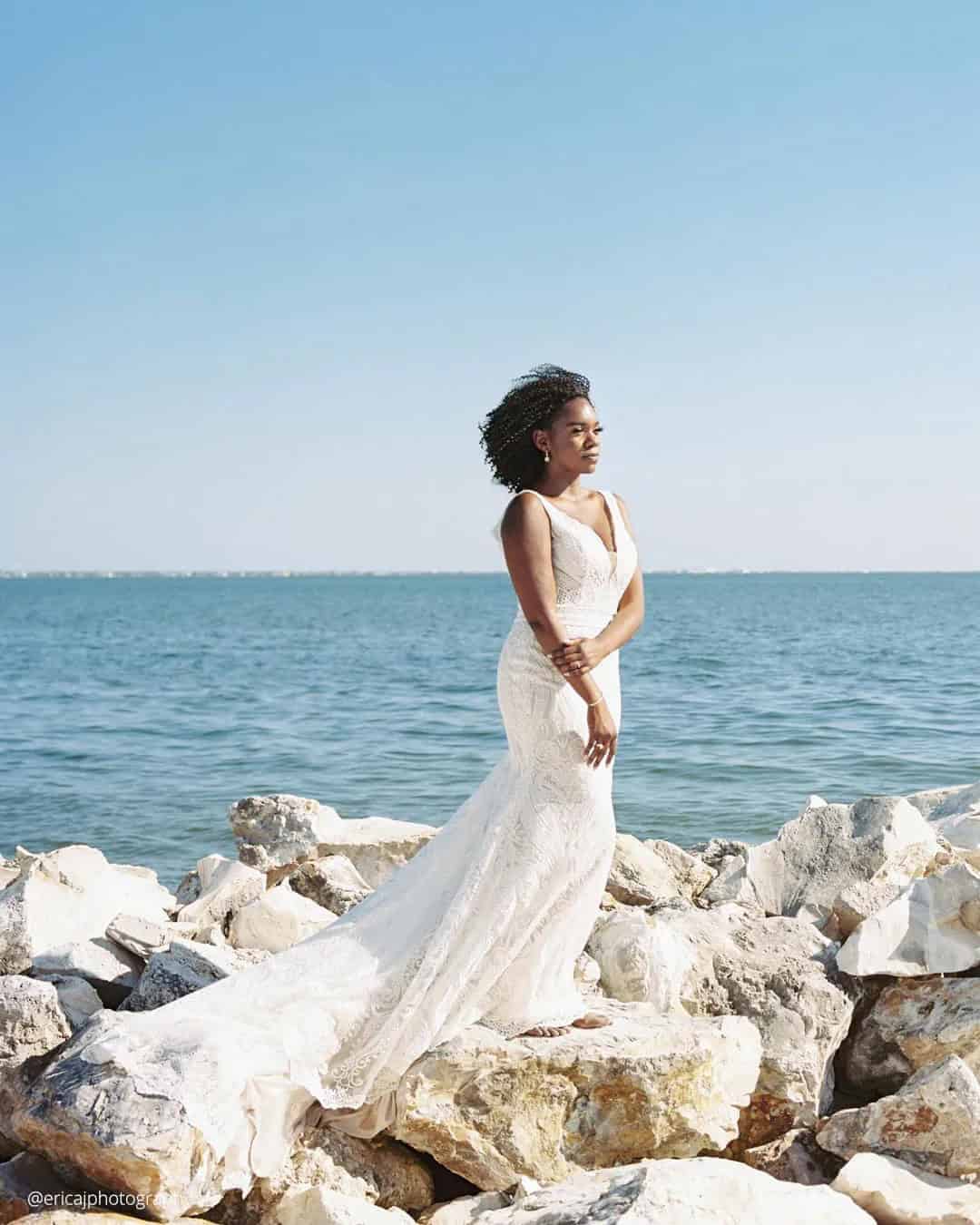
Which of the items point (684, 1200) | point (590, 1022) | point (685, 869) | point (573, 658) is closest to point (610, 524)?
point (573, 658)

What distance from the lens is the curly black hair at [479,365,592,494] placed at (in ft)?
16.4

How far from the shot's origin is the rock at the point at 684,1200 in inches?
143

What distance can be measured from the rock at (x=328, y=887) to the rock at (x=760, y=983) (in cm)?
158

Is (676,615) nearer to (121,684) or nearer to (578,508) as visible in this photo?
(121,684)

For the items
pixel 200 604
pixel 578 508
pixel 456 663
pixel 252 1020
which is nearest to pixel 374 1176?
pixel 252 1020

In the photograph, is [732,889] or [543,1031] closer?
[543,1031]

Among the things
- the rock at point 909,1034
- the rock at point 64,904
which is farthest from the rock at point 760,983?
the rock at point 64,904

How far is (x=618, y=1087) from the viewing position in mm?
4621

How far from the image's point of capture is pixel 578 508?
16.4 feet

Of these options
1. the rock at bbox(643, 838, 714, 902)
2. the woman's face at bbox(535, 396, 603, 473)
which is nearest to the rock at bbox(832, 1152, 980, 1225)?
the woman's face at bbox(535, 396, 603, 473)

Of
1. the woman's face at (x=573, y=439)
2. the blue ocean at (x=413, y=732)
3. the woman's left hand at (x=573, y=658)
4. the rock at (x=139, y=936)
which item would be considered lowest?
the blue ocean at (x=413, y=732)

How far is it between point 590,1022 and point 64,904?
3.28 m

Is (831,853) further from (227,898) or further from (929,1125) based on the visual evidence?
(227,898)

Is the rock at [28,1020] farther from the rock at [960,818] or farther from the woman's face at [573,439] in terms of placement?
the rock at [960,818]
